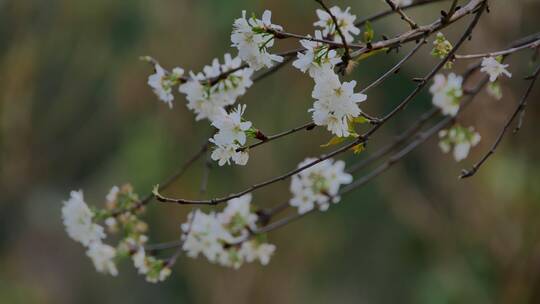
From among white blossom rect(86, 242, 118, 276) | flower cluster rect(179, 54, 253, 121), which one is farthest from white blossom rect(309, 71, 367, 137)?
white blossom rect(86, 242, 118, 276)

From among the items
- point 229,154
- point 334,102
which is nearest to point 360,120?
point 334,102

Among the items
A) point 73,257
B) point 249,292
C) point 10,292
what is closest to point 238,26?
point 249,292

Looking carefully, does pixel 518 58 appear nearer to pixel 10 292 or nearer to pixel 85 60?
pixel 85 60

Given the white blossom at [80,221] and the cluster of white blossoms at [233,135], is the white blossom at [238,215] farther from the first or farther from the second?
the cluster of white blossoms at [233,135]

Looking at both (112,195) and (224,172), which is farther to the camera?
(224,172)

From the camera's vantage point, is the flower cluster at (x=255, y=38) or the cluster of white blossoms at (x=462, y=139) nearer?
the flower cluster at (x=255, y=38)

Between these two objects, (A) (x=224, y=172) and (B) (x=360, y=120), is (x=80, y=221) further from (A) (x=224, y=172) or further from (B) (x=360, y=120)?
(A) (x=224, y=172)

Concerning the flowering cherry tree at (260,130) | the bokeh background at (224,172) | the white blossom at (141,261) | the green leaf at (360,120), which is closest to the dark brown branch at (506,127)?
the flowering cherry tree at (260,130)

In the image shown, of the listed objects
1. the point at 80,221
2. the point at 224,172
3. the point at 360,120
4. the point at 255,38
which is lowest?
the point at 360,120
